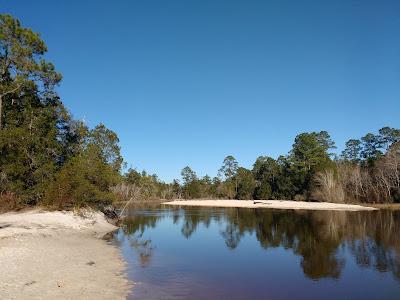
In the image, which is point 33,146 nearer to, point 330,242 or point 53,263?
point 53,263

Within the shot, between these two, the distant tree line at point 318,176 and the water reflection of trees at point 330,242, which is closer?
the water reflection of trees at point 330,242

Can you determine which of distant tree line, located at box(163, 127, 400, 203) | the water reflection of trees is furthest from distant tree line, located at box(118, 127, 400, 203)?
the water reflection of trees

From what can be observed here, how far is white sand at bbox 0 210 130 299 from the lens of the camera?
13.6 meters

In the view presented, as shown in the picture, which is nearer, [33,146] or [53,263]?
[53,263]

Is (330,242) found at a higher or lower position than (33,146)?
lower

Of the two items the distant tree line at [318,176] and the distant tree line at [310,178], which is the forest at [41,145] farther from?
Answer: the distant tree line at [318,176]

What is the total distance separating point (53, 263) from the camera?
60.3 feet

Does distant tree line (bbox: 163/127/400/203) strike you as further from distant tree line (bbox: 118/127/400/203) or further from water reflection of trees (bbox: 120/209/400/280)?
water reflection of trees (bbox: 120/209/400/280)

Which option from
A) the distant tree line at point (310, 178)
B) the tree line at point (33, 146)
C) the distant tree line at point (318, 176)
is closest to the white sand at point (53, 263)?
the tree line at point (33, 146)

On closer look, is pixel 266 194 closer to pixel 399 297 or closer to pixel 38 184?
pixel 38 184

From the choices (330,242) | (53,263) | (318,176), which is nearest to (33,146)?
(53,263)

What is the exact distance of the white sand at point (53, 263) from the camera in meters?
13.6

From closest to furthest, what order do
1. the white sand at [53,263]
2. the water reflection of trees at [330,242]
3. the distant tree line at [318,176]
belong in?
the white sand at [53,263] → the water reflection of trees at [330,242] → the distant tree line at [318,176]

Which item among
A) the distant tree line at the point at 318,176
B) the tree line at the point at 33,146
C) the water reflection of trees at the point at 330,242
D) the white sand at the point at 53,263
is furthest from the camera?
the distant tree line at the point at 318,176
